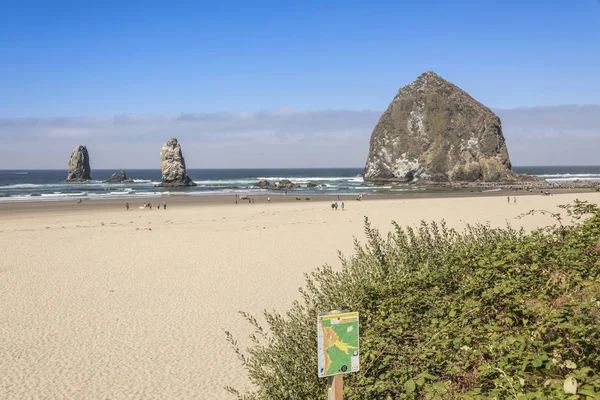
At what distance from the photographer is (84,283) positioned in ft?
50.1

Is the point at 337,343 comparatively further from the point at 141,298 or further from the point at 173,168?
the point at 173,168

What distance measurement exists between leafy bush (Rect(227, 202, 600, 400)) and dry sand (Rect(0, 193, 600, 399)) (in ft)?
9.37

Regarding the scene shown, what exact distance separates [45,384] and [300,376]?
5316mm

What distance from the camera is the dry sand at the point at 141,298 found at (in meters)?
8.49

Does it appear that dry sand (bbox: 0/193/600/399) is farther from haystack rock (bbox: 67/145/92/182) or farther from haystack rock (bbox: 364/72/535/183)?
haystack rock (bbox: 67/145/92/182)

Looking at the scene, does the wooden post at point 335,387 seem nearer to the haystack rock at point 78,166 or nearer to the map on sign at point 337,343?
the map on sign at point 337,343

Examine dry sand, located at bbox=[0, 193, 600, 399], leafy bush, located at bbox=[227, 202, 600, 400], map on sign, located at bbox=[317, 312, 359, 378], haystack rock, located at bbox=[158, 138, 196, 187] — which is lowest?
dry sand, located at bbox=[0, 193, 600, 399]

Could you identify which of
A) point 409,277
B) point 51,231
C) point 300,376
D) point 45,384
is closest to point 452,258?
point 409,277

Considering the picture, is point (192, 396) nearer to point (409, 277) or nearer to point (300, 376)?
point (300, 376)

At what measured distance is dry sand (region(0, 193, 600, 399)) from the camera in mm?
8492

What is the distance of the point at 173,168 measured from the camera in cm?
9281

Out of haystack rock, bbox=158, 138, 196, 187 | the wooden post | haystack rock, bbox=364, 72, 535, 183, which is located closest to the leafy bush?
the wooden post

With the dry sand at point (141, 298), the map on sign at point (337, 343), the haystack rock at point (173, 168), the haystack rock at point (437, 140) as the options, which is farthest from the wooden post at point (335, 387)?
the haystack rock at point (437, 140)

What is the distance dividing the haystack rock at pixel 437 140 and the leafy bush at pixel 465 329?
9056cm
